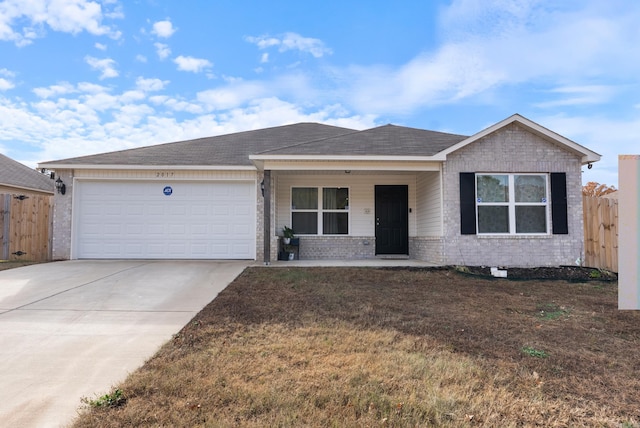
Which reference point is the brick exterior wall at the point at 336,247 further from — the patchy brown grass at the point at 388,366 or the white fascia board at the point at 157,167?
the patchy brown grass at the point at 388,366

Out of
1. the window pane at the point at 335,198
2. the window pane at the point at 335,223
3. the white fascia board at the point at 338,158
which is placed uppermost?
the white fascia board at the point at 338,158

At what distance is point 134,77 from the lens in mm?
12141

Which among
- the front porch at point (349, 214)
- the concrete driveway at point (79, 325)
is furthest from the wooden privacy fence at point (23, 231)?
the front porch at point (349, 214)

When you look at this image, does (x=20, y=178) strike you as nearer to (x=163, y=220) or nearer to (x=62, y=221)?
(x=62, y=221)

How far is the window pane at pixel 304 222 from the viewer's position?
1166cm

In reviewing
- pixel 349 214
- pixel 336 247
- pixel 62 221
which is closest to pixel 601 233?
pixel 349 214

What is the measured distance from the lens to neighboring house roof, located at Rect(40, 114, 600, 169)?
30.9ft

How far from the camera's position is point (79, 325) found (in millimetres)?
4605

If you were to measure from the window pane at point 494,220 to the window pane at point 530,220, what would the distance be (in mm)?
314

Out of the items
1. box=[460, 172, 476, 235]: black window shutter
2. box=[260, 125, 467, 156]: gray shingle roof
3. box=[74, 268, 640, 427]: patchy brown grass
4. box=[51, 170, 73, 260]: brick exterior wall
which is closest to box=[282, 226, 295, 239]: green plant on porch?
box=[260, 125, 467, 156]: gray shingle roof

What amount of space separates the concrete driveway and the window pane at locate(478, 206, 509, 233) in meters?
6.31

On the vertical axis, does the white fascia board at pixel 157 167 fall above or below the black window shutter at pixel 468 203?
above

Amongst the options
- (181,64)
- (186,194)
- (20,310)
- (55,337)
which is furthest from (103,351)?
(181,64)

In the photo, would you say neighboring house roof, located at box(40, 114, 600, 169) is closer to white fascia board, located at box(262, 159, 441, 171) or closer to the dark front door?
white fascia board, located at box(262, 159, 441, 171)
